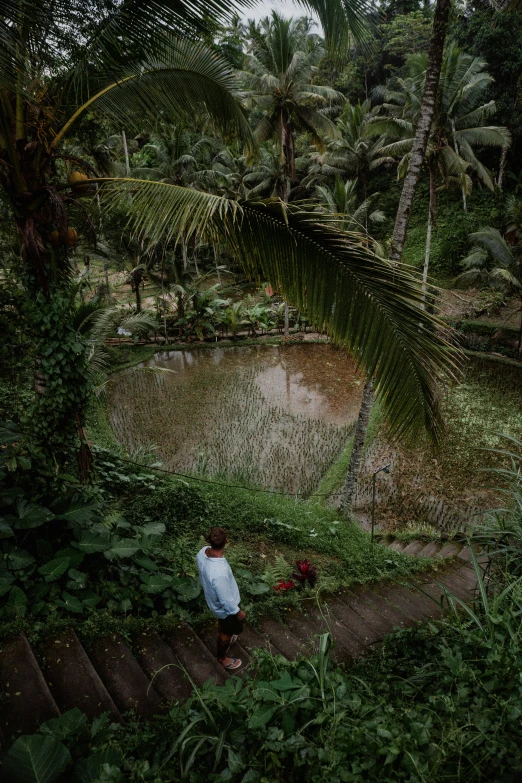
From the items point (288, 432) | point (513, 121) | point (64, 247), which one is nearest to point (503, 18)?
point (513, 121)

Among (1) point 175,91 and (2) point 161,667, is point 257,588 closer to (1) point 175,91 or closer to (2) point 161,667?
(2) point 161,667

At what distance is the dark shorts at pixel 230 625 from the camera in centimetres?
278

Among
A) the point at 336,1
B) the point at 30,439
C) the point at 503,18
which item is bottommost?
the point at 30,439

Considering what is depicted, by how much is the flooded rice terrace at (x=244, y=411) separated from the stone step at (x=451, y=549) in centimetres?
220

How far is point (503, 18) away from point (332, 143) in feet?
23.3

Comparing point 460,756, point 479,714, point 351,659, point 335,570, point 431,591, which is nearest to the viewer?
point 460,756

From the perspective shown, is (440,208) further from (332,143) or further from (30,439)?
(30,439)

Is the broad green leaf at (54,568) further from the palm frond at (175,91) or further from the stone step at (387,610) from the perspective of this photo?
the palm frond at (175,91)

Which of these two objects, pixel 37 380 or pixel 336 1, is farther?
pixel 37 380

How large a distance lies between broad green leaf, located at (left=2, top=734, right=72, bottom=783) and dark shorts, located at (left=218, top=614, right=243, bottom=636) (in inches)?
55.6

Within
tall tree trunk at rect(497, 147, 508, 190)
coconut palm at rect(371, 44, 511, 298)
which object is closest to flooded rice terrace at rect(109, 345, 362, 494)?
coconut palm at rect(371, 44, 511, 298)

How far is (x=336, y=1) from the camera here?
2926mm

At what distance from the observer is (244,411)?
9766 mm

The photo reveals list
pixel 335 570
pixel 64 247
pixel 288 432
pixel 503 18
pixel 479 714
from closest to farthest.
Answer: pixel 479 714 < pixel 64 247 < pixel 335 570 < pixel 288 432 < pixel 503 18
